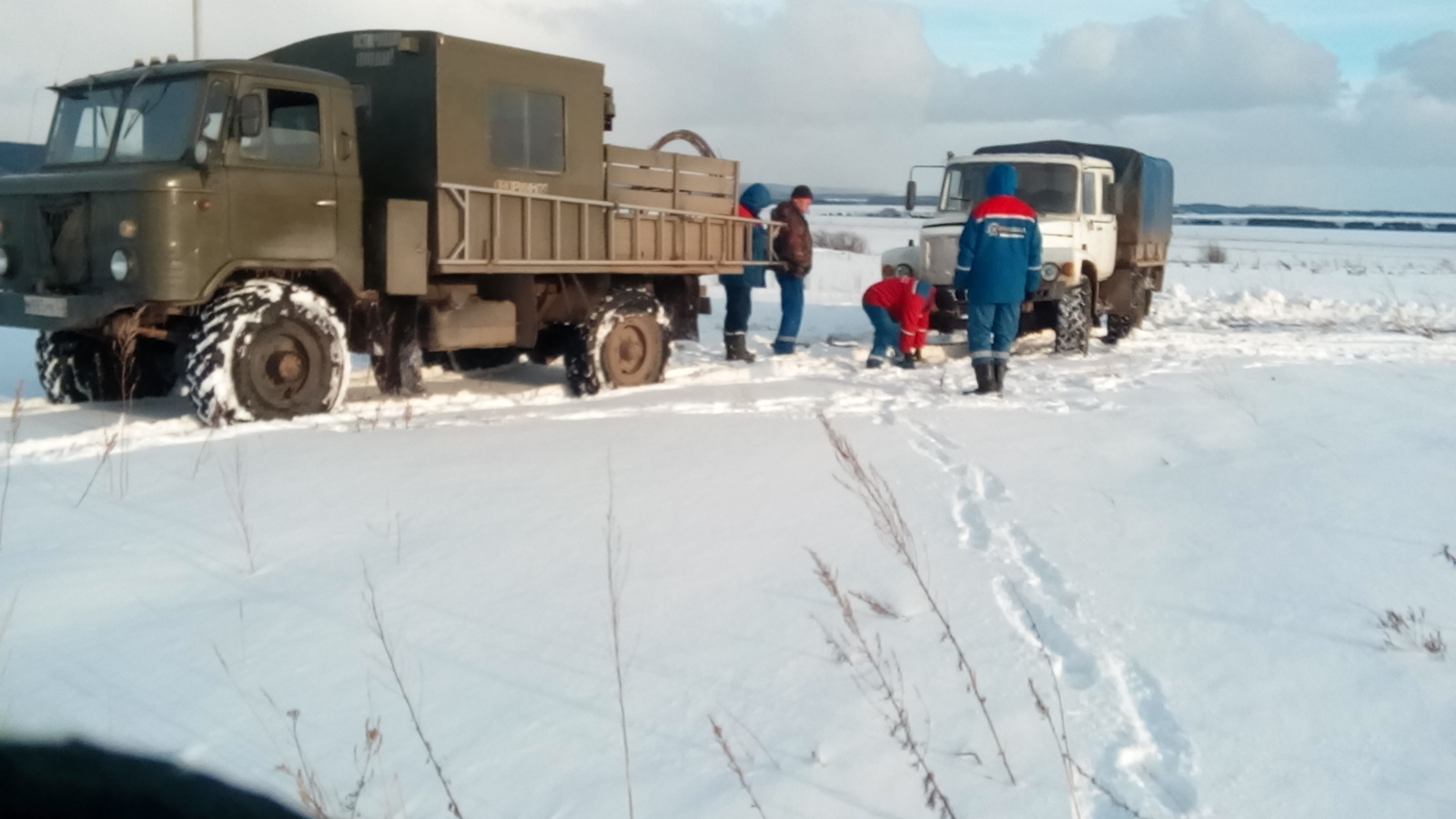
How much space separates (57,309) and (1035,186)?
1012 cm

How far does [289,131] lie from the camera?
8.15 meters

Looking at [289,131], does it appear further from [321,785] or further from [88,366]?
[321,785]

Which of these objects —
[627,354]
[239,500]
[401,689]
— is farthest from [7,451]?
[627,354]

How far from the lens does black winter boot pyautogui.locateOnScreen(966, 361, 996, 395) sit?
9445 mm

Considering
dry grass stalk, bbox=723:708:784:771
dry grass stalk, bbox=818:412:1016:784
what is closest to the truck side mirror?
dry grass stalk, bbox=818:412:1016:784

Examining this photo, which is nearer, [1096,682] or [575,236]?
[1096,682]

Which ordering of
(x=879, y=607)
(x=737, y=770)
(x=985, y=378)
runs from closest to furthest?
(x=737, y=770) < (x=879, y=607) < (x=985, y=378)

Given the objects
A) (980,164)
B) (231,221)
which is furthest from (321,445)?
(980,164)

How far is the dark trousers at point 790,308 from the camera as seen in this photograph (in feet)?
40.6

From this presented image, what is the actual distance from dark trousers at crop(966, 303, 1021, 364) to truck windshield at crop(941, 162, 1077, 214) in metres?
4.31

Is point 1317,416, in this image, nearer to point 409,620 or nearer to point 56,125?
point 409,620

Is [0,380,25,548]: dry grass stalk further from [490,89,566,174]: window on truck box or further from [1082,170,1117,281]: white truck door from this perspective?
[1082,170,1117,281]: white truck door

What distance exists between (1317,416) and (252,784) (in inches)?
263

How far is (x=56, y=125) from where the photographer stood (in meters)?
8.38
